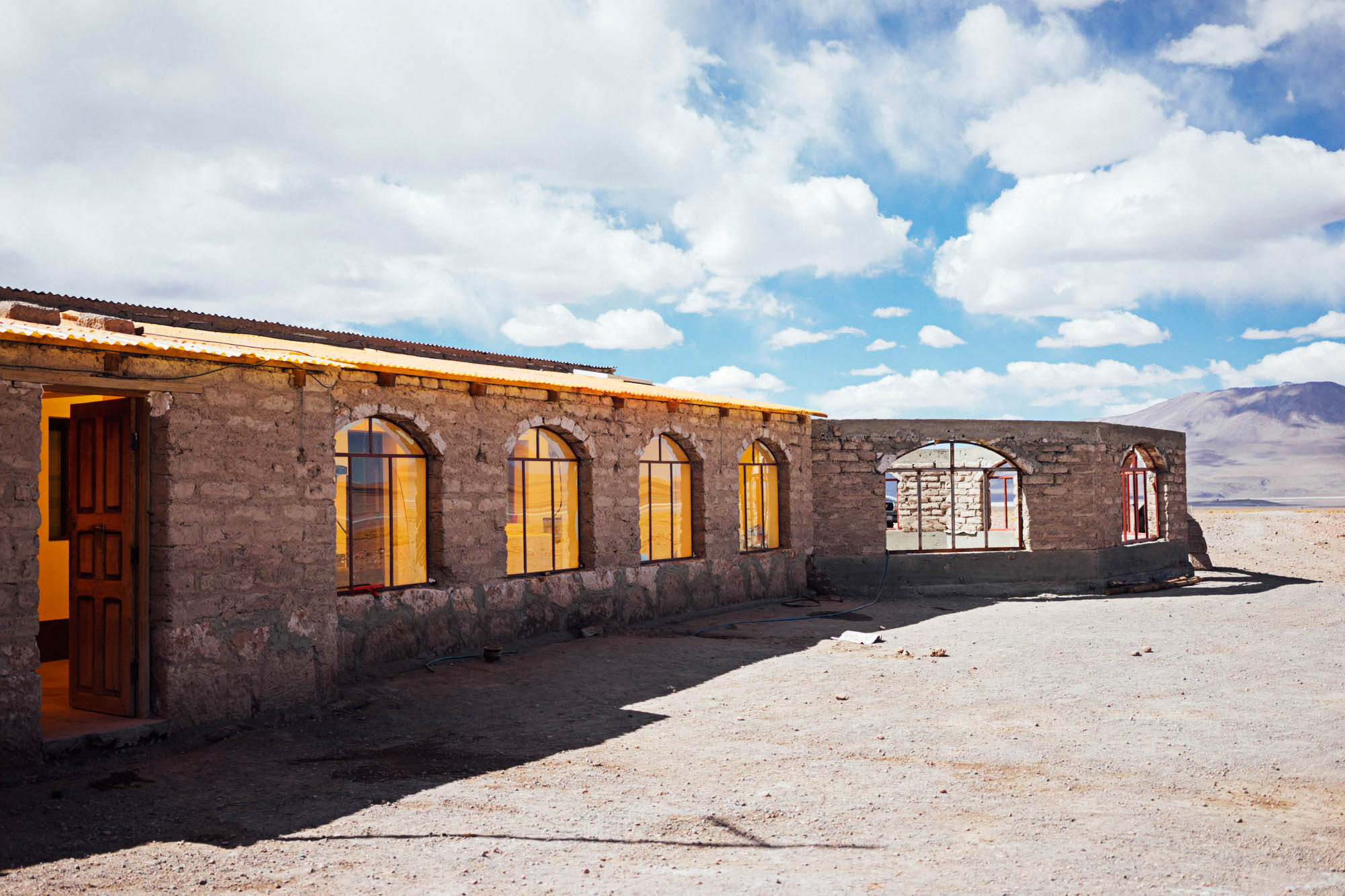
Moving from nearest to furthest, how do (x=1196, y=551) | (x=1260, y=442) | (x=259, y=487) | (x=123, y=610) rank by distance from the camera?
1. (x=123, y=610)
2. (x=259, y=487)
3. (x=1196, y=551)
4. (x=1260, y=442)

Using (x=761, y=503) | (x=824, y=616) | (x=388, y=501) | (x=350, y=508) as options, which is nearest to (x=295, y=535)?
(x=350, y=508)

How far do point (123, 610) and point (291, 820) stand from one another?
2567 mm

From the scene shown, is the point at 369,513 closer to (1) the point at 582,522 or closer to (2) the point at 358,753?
(1) the point at 582,522

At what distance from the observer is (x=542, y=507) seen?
2128 centimetres

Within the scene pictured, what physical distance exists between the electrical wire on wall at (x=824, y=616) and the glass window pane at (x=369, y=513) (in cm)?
699

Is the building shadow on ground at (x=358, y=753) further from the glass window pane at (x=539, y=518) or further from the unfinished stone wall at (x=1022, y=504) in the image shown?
the glass window pane at (x=539, y=518)

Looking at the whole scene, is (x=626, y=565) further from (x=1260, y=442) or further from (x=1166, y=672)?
(x=1260, y=442)

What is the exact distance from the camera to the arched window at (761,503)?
49.2 feet

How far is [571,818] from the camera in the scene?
5.33m

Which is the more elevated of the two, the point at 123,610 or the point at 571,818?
the point at 123,610

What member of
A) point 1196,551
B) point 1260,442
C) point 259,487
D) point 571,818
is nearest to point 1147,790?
point 571,818

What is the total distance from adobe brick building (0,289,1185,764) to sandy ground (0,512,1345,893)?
68cm

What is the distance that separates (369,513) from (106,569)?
13.0 m

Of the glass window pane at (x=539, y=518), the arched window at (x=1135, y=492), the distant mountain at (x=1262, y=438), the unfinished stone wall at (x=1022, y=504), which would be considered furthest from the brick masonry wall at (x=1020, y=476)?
the distant mountain at (x=1262, y=438)
